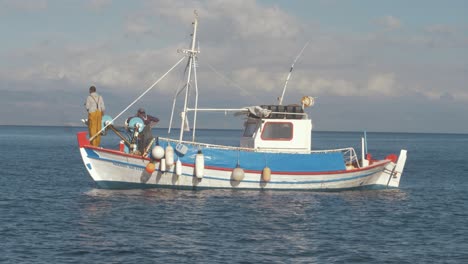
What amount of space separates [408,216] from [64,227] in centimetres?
1317

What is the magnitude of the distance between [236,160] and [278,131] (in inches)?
121

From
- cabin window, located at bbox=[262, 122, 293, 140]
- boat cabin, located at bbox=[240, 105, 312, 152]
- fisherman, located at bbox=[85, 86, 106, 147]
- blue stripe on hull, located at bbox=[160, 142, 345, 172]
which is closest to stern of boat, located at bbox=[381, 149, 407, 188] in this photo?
blue stripe on hull, located at bbox=[160, 142, 345, 172]

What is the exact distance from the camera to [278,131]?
32562mm

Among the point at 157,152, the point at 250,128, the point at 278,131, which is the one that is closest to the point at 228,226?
the point at 157,152

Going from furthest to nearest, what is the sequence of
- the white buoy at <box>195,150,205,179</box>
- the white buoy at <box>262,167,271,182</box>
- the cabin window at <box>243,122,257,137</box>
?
the cabin window at <box>243,122,257,137</box> < the white buoy at <box>262,167,271,182</box> < the white buoy at <box>195,150,205,179</box>

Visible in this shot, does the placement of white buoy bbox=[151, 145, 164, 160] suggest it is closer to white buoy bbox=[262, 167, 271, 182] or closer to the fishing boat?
the fishing boat

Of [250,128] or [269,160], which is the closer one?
[269,160]

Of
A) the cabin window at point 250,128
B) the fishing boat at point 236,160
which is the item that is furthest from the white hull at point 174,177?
the cabin window at point 250,128

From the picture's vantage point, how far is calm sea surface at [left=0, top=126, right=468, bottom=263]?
756 inches

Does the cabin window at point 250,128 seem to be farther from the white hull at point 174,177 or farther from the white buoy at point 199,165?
the white buoy at point 199,165

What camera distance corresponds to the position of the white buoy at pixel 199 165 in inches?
1171

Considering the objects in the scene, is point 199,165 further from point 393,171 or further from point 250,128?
point 393,171

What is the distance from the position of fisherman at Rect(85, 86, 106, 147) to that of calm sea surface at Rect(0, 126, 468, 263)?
112 inches

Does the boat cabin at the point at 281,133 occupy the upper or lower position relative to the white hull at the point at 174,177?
upper
